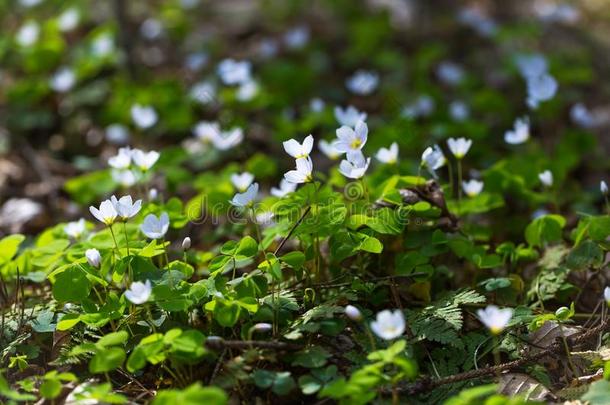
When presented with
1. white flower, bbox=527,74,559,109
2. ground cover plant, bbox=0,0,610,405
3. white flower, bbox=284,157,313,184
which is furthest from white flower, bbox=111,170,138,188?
white flower, bbox=527,74,559,109

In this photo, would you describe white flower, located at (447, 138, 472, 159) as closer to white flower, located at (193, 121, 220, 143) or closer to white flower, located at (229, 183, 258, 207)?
white flower, located at (229, 183, 258, 207)

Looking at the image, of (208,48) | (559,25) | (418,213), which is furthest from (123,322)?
(559,25)

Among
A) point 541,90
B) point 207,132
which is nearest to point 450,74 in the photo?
point 541,90

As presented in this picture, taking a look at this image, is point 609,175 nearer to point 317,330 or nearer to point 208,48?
point 317,330

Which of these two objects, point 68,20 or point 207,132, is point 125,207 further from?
point 68,20

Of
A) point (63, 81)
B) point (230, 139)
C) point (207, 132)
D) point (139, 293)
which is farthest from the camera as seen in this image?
point (63, 81)
